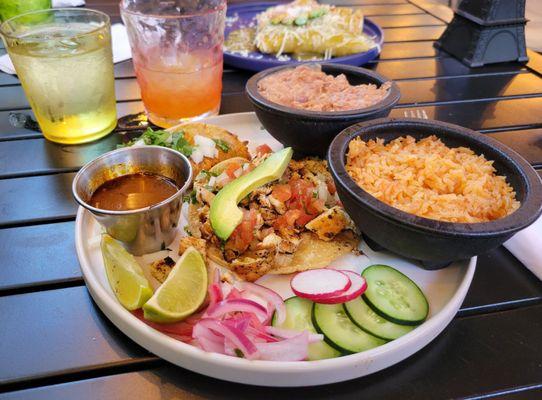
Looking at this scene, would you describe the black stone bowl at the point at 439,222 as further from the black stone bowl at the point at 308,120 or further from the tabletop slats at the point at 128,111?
the tabletop slats at the point at 128,111

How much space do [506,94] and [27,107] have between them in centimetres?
280

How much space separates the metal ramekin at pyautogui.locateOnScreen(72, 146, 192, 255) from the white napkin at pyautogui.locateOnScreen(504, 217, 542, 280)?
116 cm

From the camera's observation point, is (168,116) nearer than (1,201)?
No

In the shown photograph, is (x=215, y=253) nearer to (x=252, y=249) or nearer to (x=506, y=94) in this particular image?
(x=252, y=249)

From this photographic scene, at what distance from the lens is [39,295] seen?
4.60 ft

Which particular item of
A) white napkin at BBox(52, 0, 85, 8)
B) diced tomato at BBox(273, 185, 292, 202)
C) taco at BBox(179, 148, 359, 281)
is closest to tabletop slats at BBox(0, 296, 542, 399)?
taco at BBox(179, 148, 359, 281)

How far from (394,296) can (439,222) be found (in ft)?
0.86

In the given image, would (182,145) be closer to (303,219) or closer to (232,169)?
(232,169)

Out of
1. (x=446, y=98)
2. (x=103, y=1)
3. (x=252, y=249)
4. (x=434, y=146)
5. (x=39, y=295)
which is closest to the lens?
(x=39, y=295)

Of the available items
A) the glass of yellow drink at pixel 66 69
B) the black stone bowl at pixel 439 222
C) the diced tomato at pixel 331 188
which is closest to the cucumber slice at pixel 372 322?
A: the black stone bowl at pixel 439 222

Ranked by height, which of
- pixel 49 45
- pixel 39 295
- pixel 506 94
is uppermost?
pixel 49 45

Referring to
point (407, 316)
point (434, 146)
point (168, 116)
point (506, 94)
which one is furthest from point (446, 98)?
point (407, 316)

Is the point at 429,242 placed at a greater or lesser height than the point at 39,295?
greater

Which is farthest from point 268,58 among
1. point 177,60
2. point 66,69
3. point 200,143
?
point 66,69
